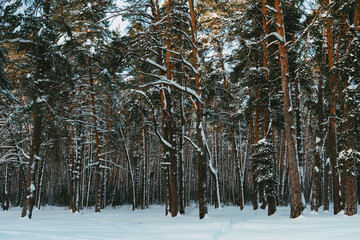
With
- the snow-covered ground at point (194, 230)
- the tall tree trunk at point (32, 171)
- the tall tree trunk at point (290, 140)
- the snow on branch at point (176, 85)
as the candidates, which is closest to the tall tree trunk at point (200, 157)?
the snow on branch at point (176, 85)

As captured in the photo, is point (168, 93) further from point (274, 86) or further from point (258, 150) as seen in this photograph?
point (274, 86)

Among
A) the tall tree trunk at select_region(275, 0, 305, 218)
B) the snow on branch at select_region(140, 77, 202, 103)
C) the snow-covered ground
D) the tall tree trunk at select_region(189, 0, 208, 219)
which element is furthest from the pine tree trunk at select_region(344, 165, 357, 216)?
the snow on branch at select_region(140, 77, 202, 103)

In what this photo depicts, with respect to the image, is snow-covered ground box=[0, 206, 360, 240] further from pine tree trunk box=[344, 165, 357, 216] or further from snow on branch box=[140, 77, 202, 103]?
snow on branch box=[140, 77, 202, 103]

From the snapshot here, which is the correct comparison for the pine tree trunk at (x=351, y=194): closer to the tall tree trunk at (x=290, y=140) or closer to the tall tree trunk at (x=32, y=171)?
the tall tree trunk at (x=290, y=140)

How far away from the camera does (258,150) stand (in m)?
13.0

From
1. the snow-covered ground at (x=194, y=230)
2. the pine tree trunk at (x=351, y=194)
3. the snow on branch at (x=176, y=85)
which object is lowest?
the snow-covered ground at (x=194, y=230)

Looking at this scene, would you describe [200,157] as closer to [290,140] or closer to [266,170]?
[266,170]

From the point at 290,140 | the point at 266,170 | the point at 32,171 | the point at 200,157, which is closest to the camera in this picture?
the point at 290,140

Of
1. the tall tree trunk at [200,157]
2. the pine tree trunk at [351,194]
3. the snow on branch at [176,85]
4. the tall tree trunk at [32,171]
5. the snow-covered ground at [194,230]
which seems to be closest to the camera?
the snow-covered ground at [194,230]

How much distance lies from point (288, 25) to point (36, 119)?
13524 mm

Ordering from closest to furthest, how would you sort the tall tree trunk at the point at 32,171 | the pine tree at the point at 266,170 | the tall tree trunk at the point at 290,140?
1. the tall tree trunk at the point at 290,140
2. the tall tree trunk at the point at 32,171
3. the pine tree at the point at 266,170

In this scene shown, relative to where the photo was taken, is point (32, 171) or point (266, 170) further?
point (266, 170)

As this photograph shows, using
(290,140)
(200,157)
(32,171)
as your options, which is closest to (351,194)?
(290,140)

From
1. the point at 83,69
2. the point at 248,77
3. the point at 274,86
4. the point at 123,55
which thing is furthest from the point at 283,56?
the point at 83,69
